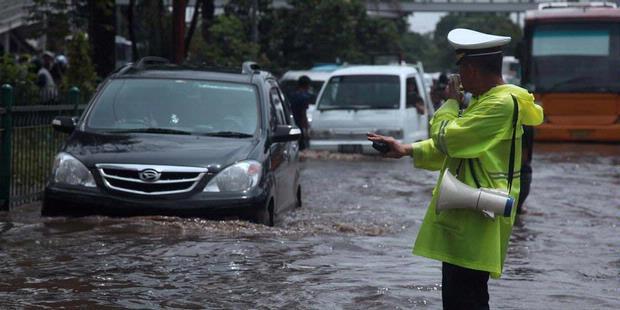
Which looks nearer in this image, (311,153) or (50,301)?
(50,301)

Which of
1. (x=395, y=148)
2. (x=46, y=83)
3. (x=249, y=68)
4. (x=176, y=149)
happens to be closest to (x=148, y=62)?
(x=249, y=68)

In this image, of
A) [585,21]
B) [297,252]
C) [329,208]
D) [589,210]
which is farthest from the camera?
[585,21]

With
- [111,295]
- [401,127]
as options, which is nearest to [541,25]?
[401,127]

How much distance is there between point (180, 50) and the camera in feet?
68.7

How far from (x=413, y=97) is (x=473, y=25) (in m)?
78.7

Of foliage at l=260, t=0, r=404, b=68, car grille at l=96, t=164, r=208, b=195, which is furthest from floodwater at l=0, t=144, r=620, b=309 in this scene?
foliage at l=260, t=0, r=404, b=68

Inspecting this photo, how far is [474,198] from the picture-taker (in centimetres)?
561

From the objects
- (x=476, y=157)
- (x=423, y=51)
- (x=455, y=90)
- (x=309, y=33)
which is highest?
(x=455, y=90)

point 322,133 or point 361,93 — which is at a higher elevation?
point 361,93

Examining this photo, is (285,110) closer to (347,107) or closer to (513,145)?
(513,145)

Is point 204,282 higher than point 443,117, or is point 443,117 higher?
point 443,117

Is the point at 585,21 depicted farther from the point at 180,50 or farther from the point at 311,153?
the point at 180,50

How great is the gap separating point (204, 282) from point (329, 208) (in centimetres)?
601

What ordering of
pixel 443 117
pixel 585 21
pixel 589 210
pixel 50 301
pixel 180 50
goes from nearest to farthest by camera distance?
pixel 443 117
pixel 50 301
pixel 589 210
pixel 180 50
pixel 585 21
